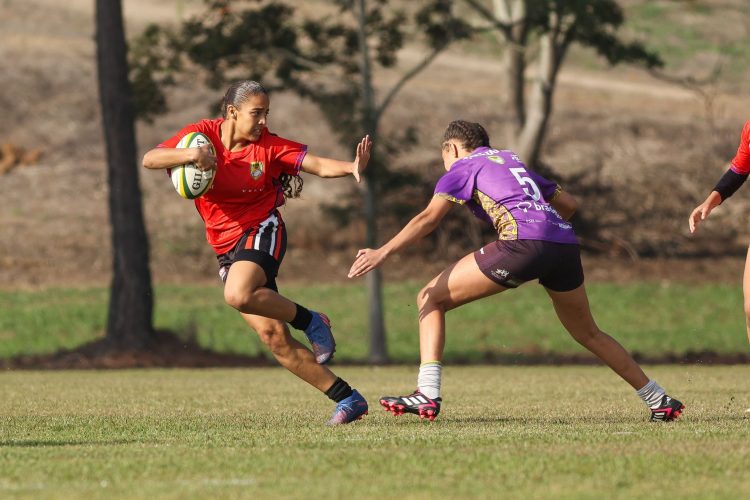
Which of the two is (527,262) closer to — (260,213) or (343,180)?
(260,213)

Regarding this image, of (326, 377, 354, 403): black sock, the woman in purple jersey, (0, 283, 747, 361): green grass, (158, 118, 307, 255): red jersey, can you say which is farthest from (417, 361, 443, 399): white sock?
(0, 283, 747, 361): green grass

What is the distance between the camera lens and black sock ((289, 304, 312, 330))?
10.3 m

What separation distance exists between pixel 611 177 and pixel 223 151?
91.9 feet

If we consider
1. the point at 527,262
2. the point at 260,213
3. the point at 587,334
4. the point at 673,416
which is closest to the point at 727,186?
the point at 587,334

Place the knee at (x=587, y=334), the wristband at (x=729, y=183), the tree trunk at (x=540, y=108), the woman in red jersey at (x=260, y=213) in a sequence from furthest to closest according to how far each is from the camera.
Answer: the tree trunk at (x=540, y=108) < the wristband at (x=729, y=183) < the woman in red jersey at (x=260, y=213) < the knee at (x=587, y=334)

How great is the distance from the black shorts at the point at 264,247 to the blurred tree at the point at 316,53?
13.7m

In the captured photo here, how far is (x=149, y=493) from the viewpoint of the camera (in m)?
6.66

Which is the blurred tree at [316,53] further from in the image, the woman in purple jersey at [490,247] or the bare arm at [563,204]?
the woman in purple jersey at [490,247]

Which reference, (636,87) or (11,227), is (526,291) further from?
(636,87)

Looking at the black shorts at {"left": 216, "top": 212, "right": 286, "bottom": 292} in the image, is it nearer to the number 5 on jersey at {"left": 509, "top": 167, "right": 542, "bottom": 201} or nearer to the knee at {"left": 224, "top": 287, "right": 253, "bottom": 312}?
the knee at {"left": 224, "top": 287, "right": 253, "bottom": 312}

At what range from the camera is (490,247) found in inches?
388

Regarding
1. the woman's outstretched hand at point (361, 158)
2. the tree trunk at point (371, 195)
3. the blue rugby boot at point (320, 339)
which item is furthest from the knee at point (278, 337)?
the tree trunk at point (371, 195)

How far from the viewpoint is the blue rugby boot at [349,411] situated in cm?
1023

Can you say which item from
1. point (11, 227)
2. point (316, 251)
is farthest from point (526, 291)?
point (11, 227)
